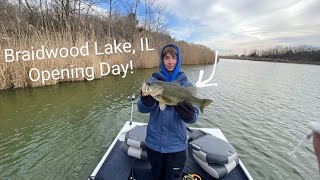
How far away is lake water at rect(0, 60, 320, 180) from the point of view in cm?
411

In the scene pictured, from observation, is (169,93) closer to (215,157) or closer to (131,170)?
(215,157)

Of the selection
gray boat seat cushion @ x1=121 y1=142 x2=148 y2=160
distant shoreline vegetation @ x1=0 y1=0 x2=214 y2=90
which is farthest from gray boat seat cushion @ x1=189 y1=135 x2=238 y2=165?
distant shoreline vegetation @ x1=0 y1=0 x2=214 y2=90

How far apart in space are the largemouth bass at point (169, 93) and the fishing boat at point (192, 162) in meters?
1.18

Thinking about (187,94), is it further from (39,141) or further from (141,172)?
(39,141)

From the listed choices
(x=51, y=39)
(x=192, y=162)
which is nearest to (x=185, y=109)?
(x=192, y=162)

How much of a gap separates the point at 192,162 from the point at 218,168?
513 mm

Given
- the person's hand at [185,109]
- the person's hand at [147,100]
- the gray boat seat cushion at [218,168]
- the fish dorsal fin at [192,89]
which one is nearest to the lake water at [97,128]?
the gray boat seat cushion at [218,168]

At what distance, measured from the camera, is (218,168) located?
286 centimetres

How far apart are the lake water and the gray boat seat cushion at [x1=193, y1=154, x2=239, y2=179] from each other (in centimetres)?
138

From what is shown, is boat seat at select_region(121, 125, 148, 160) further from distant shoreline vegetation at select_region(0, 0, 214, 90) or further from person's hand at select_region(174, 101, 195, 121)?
distant shoreline vegetation at select_region(0, 0, 214, 90)

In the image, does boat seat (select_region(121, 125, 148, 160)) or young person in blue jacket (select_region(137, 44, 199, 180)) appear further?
boat seat (select_region(121, 125, 148, 160))

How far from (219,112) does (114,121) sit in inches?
136

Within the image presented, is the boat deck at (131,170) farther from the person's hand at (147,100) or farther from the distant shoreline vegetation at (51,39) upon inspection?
the distant shoreline vegetation at (51,39)

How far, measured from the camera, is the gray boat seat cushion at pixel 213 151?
2877 mm
